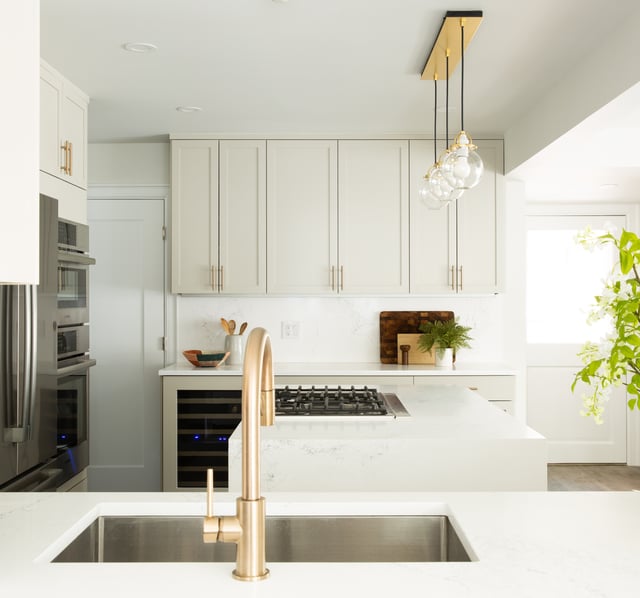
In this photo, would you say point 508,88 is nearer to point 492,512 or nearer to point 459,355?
point 459,355

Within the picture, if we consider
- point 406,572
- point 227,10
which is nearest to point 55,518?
point 406,572

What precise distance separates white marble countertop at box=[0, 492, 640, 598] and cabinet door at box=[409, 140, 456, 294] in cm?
313

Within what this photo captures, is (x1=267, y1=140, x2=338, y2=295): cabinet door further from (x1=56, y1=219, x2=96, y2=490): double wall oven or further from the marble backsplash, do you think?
(x1=56, y1=219, x2=96, y2=490): double wall oven

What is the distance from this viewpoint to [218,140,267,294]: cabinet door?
469 centimetres

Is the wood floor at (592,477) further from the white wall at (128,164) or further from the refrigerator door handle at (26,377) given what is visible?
the refrigerator door handle at (26,377)

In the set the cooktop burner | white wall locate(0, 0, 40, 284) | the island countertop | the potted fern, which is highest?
white wall locate(0, 0, 40, 284)

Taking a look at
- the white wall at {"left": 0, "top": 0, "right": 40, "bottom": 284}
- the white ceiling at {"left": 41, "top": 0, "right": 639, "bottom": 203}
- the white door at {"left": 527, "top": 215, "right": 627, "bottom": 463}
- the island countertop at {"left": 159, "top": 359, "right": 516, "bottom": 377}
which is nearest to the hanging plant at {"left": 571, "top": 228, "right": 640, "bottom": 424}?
the white wall at {"left": 0, "top": 0, "right": 40, "bottom": 284}

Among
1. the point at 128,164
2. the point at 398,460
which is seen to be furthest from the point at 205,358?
the point at 398,460

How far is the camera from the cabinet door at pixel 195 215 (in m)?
4.69

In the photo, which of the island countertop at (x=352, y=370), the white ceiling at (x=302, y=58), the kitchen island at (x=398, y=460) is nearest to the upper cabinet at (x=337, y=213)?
the white ceiling at (x=302, y=58)

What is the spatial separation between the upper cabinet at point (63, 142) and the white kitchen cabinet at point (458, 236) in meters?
2.09

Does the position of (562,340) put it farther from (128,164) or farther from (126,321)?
(128,164)

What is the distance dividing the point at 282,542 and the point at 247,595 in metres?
0.47

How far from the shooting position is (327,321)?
502 cm
